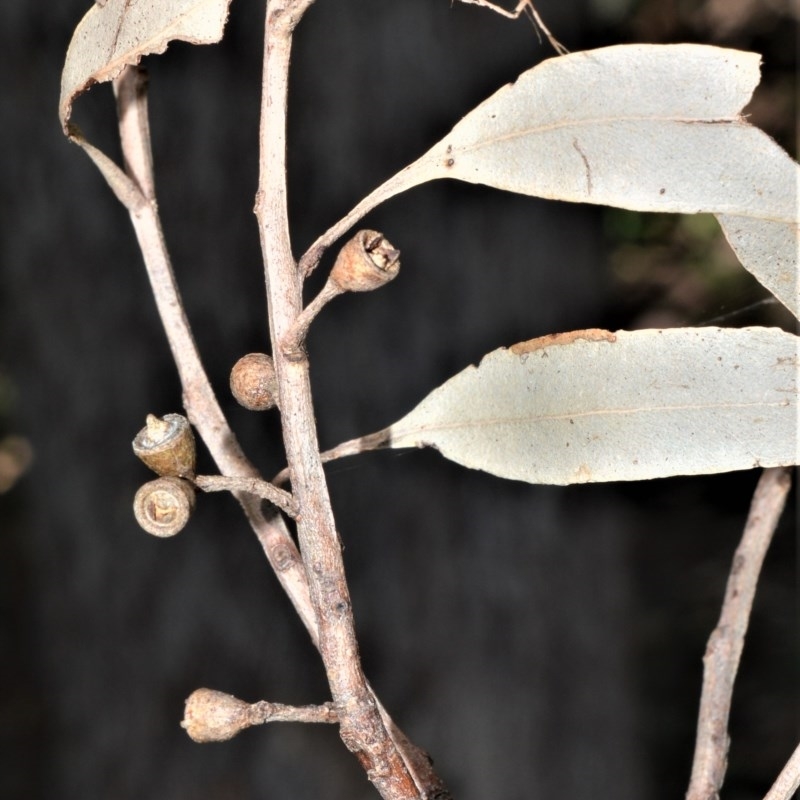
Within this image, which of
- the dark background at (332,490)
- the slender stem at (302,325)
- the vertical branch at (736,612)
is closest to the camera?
the slender stem at (302,325)

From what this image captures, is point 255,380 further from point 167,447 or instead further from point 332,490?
point 332,490

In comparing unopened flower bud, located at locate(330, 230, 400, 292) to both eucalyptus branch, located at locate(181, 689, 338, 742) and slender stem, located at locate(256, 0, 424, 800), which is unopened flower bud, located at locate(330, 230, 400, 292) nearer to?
slender stem, located at locate(256, 0, 424, 800)

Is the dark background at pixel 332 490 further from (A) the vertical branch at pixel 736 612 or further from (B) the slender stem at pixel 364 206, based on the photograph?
(B) the slender stem at pixel 364 206

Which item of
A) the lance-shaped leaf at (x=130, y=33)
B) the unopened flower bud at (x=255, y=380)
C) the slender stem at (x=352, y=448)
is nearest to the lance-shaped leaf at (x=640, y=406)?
the slender stem at (x=352, y=448)

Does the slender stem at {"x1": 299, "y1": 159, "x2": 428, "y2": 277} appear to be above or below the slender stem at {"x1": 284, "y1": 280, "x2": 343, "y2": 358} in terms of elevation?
above

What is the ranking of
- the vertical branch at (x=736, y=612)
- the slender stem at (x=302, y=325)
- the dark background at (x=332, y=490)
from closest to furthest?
the slender stem at (x=302, y=325) → the vertical branch at (x=736, y=612) → the dark background at (x=332, y=490)

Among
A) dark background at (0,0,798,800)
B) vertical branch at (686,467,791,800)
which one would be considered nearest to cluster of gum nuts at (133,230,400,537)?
vertical branch at (686,467,791,800)
